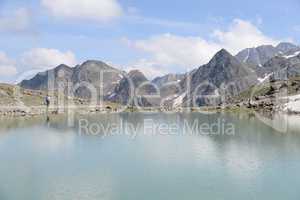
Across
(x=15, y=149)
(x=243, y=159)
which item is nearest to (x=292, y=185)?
(x=243, y=159)

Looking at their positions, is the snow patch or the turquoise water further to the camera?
the snow patch

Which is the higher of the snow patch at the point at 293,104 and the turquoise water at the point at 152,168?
the snow patch at the point at 293,104

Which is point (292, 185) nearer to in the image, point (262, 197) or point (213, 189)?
point (262, 197)

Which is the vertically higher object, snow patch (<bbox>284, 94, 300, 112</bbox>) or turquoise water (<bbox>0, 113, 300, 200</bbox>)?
snow patch (<bbox>284, 94, 300, 112</bbox>)

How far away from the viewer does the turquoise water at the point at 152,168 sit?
3788 cm

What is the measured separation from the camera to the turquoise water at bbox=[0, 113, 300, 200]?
37875mm

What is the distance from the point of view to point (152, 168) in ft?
161

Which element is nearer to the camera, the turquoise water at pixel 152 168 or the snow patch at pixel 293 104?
the turquoise water at pixel 152 168

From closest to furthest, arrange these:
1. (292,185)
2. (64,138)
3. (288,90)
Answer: (292,185) < (64,138) < (288,90)

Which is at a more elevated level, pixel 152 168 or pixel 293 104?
pixel 293 104

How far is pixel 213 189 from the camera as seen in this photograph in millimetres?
38625

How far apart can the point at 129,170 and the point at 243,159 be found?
16.1 meters

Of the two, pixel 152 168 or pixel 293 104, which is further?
pixel 293 104

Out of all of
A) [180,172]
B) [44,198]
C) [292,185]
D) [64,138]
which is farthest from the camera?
[64,138]
